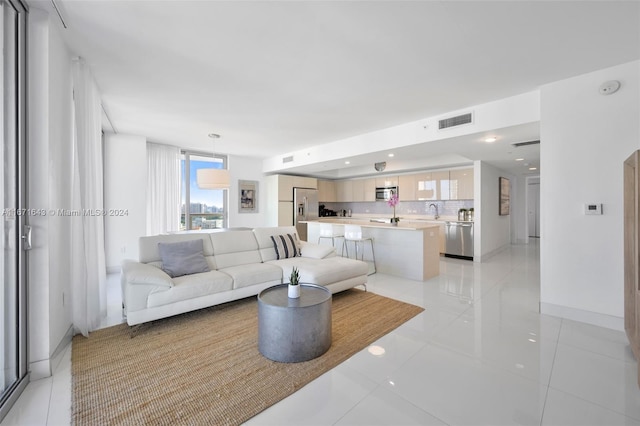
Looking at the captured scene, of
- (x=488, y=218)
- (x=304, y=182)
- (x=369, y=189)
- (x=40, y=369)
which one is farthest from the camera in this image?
(x=369, y=189)

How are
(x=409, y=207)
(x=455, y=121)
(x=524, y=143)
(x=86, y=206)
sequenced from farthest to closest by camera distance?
(x=409, y=207), (x=524, y=143), (x=455, y=121), (x=86, y=206)

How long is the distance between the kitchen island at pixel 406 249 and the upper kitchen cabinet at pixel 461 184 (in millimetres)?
2211

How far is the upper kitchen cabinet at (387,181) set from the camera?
7844 millimetres

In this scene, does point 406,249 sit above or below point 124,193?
below

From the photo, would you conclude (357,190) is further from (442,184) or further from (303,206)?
(442,184)

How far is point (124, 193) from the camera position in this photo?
17.0 ft

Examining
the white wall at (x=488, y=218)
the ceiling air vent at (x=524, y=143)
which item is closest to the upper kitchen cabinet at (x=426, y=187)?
the white wall at (x=488, y=218)

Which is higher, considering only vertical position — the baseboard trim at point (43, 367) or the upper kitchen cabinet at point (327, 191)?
the upper kitchen cabinet at point (327, 191)

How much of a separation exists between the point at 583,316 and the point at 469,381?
2000 millimetres

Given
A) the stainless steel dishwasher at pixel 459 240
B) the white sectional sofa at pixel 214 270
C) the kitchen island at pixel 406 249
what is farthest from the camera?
the stainless steel dishwasher at pixel 459 240

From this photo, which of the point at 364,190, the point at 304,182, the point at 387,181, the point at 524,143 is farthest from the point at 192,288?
the point at 364,190

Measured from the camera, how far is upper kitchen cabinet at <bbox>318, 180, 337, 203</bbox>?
8898 mm

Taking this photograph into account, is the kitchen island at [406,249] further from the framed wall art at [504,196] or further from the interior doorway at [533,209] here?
the interior doorway at [533,209]

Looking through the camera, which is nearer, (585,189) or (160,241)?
(585,189)
